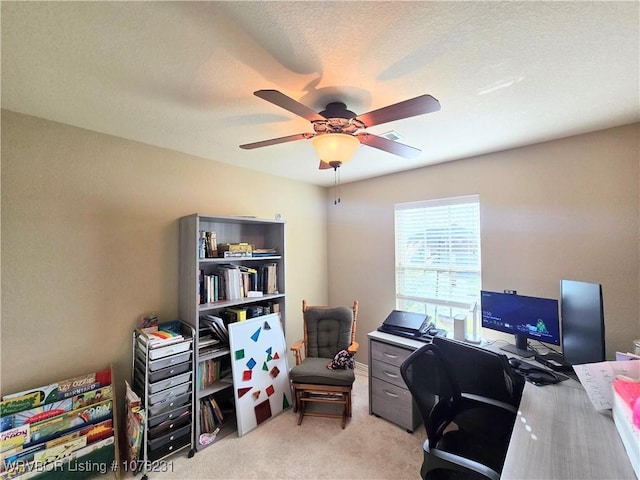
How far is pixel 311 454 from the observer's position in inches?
81.4

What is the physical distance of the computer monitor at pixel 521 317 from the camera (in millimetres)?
2008

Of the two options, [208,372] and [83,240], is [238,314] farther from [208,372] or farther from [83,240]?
[83,240]

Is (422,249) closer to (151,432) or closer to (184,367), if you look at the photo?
(184,367)

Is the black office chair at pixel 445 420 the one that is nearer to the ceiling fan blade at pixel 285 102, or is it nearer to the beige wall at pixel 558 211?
the beige wall at pixel 558 211

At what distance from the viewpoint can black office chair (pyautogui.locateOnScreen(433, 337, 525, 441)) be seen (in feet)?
4.90

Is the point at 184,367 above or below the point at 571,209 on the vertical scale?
below

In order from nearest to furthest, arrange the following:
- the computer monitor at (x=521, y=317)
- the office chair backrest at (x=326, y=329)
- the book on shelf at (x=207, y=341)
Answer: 1. the computer monitor at (x=521, y=317)
2. the book on shelf at (x=207, y=341)
3. the office chair backrest at (x=326, y=329)

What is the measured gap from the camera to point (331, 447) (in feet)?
7.03

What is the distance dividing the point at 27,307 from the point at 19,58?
1.48m

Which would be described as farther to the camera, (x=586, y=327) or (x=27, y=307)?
(x=27, y=307)

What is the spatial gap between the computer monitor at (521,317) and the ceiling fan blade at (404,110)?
1814 millimetres

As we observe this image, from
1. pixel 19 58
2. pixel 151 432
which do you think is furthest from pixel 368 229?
pixel 19 58

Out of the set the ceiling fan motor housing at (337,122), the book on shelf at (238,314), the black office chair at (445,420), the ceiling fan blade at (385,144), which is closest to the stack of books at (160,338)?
the book on shelf at (238,314)

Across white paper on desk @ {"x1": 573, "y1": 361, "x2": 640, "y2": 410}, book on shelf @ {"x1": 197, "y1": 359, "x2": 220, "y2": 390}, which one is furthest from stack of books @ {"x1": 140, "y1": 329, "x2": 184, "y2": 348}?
white paper on desk @ {"x1": 573, "y1": 361, "x2": 640, "y2": 410}
